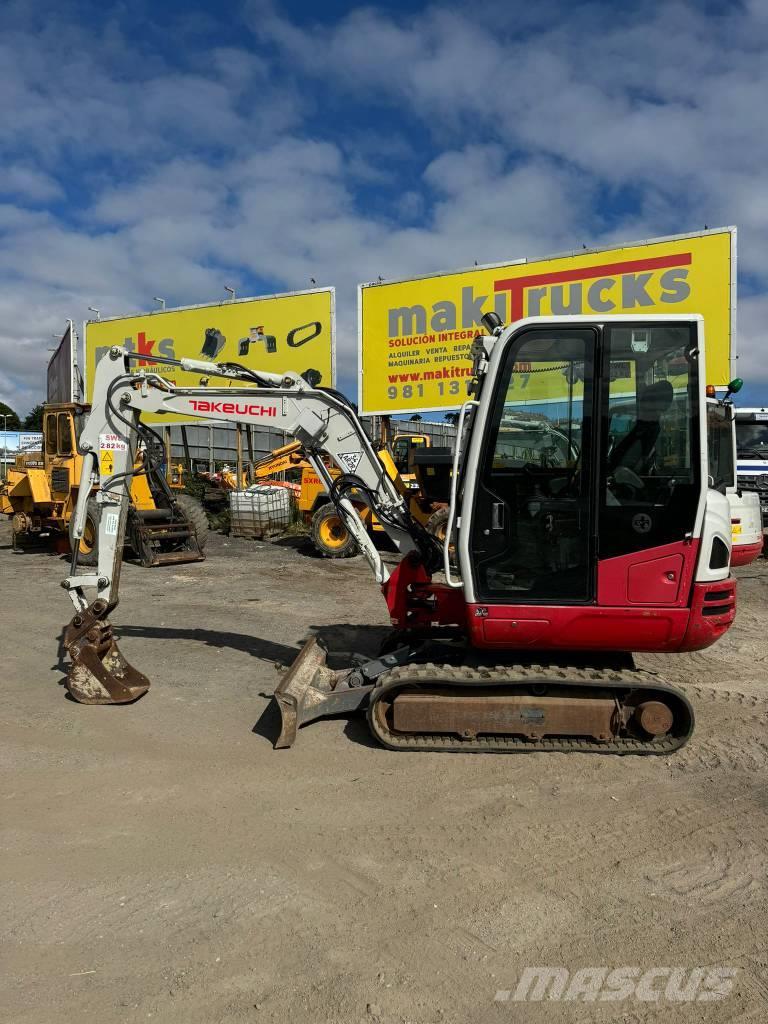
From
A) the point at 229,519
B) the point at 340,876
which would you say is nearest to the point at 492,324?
the point at 340,876

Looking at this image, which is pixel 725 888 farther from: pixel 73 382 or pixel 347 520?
pixel 73 382

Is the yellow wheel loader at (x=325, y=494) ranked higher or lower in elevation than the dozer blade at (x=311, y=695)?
higher

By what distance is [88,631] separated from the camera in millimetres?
5570

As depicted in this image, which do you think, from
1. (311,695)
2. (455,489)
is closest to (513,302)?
(455,489)

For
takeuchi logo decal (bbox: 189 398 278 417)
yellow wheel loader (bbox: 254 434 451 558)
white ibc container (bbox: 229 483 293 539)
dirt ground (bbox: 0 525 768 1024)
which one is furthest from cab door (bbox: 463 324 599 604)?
white ibc container (bbox: 229 483 293 539)

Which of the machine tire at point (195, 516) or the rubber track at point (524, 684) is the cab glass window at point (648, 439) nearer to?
the rubber track at point (524, 684)

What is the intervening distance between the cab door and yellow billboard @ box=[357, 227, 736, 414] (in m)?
10.3

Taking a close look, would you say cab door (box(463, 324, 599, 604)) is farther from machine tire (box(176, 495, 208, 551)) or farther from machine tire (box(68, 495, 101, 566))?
machine tire (box(176, 495, 208, 551))

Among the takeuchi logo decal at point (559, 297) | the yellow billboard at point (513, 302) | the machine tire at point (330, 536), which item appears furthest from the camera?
the takeuchi logo decal at point (559, 297)

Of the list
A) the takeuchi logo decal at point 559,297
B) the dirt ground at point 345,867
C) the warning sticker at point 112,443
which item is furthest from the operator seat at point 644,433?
the takeuchi logo decal at point 559,297

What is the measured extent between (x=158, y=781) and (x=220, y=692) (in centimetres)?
158
